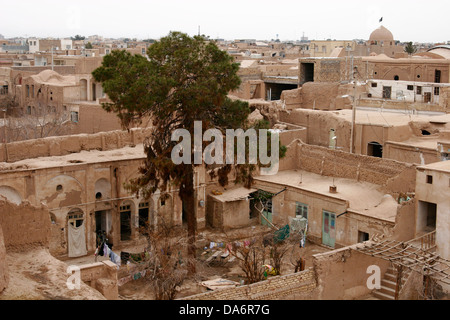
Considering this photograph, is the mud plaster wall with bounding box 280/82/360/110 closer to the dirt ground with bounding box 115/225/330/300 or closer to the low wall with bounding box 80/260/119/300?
the dirt ground with bounding box 115/225/330/300

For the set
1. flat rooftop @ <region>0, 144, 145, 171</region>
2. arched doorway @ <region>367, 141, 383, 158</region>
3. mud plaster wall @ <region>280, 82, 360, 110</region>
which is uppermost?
mud plaster wall @ <region>280, 82, 360, 110</region>

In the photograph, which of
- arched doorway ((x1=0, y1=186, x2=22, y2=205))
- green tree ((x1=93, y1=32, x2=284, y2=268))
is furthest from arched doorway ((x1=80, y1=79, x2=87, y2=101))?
green tree ((x1=93, y1=32, x2=284, y2=268))

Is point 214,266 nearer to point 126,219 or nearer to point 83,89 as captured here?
point 126,219

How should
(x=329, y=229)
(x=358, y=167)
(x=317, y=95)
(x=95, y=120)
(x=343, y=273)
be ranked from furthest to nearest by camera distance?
(x=317, y=95) → (x=95, y=120) → (x=358, y=167) → (x=329, y=229) → (x=343, y=273)

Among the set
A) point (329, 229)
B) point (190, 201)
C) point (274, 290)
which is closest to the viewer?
point (274, 290)

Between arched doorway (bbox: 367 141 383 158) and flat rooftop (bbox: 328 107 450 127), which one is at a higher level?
flat rooftop (bbox: 328 107 450 127)

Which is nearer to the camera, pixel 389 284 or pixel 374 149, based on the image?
pixel 389 284

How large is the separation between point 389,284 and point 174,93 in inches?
335

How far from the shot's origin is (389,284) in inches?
771

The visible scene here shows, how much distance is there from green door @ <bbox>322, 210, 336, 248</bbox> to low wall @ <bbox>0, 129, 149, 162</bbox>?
7.61 metres

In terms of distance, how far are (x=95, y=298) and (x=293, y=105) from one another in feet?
87.6

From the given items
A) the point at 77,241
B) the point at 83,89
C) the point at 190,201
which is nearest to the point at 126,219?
the point at 77,241

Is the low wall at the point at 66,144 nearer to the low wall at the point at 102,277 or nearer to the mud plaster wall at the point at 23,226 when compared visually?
the mud plaster wall at the point at 23,226

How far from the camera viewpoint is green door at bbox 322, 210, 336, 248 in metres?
23.9
